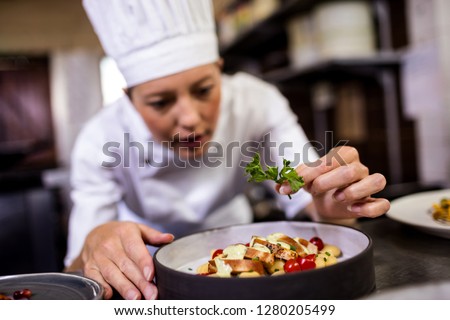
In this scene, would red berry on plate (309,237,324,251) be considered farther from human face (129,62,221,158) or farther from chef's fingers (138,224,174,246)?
human face (129,62,221,158)

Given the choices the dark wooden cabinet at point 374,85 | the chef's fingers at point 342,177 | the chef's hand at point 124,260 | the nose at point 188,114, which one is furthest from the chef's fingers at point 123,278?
the dark wooden cabinet at point 374,85

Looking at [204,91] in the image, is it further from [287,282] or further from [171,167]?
[287,282]

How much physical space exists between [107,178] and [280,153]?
49 centimetres

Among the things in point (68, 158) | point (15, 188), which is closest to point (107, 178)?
point (15, 188)

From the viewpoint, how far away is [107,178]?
1.28 metres

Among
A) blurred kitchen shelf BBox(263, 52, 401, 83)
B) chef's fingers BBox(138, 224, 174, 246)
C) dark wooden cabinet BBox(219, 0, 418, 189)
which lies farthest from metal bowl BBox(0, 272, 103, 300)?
blurred kitchen shelf BBox(263, 52, 401, 83)

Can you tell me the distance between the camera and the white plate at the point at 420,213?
2.32 feet

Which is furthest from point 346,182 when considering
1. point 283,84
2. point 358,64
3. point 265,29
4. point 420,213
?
point 283,84

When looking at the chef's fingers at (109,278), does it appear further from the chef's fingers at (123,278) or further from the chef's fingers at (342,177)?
the chef's fingers at (342,177)

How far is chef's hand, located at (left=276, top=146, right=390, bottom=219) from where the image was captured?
633mm

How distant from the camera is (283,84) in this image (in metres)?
2.71

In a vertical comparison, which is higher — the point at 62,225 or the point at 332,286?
the point at 332,286

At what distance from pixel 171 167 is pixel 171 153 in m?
0.09

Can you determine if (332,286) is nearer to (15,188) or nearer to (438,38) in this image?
(438,38)
